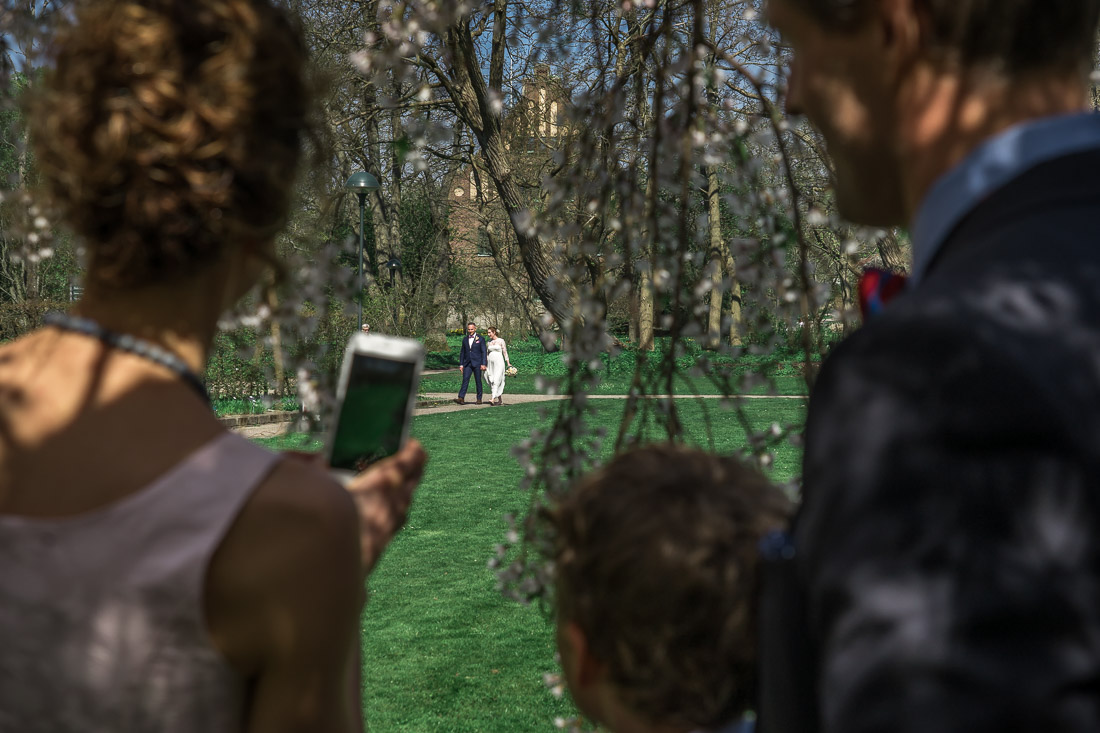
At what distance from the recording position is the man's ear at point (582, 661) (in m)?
1.32

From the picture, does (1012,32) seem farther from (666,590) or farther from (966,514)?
(666,590)

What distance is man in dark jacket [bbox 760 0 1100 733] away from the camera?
0.54 meters

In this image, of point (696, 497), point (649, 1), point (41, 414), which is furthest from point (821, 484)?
point (649, 1)

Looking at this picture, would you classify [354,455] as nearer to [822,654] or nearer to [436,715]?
[822,654]

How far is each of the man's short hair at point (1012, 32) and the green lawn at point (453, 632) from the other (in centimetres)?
150

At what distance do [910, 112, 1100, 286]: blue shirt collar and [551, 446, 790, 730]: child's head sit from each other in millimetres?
557

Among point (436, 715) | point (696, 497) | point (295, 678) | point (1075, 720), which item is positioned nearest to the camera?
point (1075, 720)

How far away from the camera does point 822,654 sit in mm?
617

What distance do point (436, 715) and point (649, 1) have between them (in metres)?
3.54

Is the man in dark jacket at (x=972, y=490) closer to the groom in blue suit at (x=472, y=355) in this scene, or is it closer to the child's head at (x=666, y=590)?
the child's head at (x=666, y=590)

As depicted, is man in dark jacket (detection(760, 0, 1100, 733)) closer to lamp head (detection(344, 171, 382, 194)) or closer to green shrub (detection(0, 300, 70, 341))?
lamp head (detection(344, 171, 382, 194))

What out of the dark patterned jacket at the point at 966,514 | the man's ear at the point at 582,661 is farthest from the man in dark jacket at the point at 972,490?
the man's ear at the point at 582,661

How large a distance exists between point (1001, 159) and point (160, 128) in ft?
2.83

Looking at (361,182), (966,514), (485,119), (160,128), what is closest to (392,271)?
(361,182)
